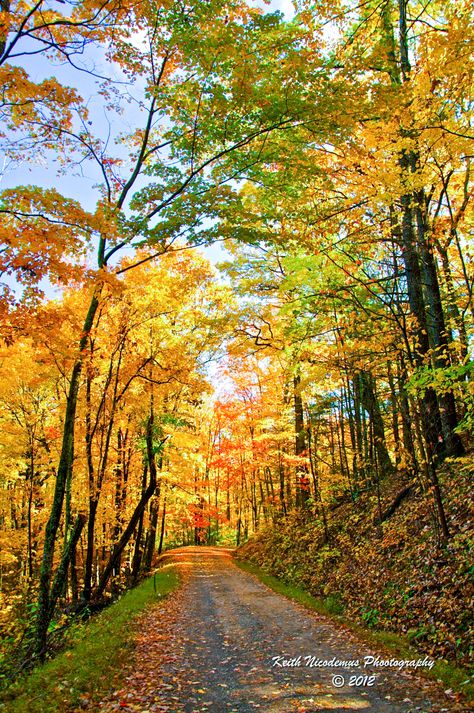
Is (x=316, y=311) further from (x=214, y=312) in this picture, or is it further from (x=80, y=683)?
(x=80, y=683)

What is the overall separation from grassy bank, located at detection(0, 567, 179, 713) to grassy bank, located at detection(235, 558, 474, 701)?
3.77m

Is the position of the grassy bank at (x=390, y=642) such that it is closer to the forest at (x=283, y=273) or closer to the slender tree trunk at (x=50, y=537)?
the forest at (x=283, y=273)

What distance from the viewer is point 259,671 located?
17.8 feet

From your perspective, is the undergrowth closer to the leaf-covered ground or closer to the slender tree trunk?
the leaf-covered ground

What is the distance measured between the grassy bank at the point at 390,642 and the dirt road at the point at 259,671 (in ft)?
0.65

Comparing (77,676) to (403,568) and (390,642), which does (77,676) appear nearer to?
(390,642)

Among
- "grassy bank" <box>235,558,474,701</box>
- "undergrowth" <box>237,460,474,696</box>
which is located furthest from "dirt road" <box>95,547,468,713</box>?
"undergrowth" <box>237,460,474,696</box>

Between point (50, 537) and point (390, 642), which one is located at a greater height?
point (50, 537)

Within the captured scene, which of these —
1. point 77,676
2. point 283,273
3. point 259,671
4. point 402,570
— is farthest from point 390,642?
point 283,273

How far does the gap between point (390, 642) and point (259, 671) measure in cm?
207

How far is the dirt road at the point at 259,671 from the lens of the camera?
173 inches

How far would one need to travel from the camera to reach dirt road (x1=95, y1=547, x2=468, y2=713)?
440 cm

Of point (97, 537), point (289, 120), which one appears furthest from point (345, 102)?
point (97, 537)

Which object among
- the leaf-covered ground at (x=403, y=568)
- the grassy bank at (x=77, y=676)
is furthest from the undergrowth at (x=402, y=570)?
the grassy bank at (x=77, y=676)
